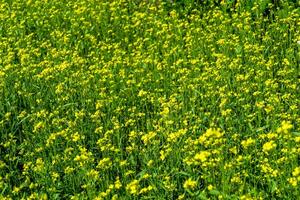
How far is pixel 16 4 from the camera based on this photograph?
30.0ft

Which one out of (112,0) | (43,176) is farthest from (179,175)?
(112,0)

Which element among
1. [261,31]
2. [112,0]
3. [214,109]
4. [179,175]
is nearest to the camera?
[179,175]

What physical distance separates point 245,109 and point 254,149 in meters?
0.49

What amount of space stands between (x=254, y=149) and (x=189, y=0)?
3898 mm

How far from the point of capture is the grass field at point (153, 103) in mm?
4496

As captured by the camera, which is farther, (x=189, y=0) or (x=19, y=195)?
(x=189, y=0)

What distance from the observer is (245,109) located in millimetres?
5105

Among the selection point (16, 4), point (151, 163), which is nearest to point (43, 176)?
point (151, 163)

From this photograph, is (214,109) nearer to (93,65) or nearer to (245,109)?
(245,109)

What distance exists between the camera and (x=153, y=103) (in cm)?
563

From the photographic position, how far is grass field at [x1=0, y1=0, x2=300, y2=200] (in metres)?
4.50

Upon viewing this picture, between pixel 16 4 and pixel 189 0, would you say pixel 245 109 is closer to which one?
pixel 189 0

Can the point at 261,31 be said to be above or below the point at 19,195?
above

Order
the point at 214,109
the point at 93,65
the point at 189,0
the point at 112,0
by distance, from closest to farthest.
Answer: the point at 214,109 < the point at 93,65 < the point at 189,0 < the point at 112,0
